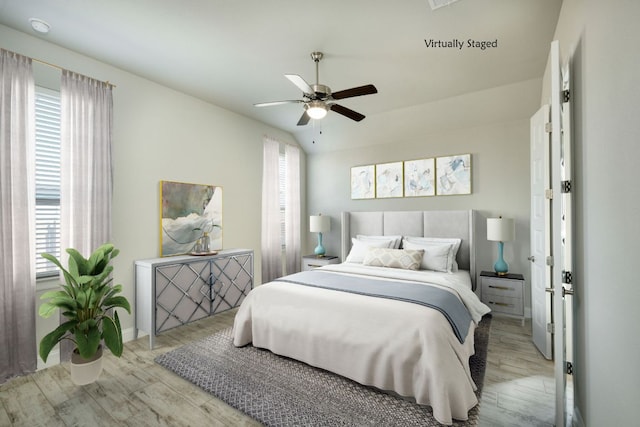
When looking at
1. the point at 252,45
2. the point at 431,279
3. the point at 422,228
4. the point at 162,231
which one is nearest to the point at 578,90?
the point at 431,279

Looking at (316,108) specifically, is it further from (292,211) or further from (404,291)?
(292,211)

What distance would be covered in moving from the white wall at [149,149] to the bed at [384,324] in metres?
1.60

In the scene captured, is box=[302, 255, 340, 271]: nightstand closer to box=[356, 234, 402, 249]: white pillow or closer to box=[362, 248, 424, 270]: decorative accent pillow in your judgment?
box=[356, 234, 402, 249]: white pillow

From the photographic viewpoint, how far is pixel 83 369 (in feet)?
7.43

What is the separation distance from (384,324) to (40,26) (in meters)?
3.74

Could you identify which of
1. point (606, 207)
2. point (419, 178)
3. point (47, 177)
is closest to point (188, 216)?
point (47, 177)

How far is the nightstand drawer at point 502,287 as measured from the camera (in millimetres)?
3510

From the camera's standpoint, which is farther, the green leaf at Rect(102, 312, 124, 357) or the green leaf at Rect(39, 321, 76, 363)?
the green leaf at Rect(102, 312, 124, 357)

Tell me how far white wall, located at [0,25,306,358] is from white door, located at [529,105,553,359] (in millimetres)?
3827


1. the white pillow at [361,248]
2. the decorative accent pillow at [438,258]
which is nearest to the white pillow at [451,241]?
the decorative accent pillow at [438,258]

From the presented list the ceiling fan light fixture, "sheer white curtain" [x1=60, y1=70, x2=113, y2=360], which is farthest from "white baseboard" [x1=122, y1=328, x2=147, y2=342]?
the ceiling fan light fixture

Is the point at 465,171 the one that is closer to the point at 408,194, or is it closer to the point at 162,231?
the point at 408,194

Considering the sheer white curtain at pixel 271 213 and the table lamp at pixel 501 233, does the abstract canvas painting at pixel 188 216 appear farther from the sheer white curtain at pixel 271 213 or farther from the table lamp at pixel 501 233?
the table lamp at pixel 501 233

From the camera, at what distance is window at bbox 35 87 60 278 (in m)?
2.62
